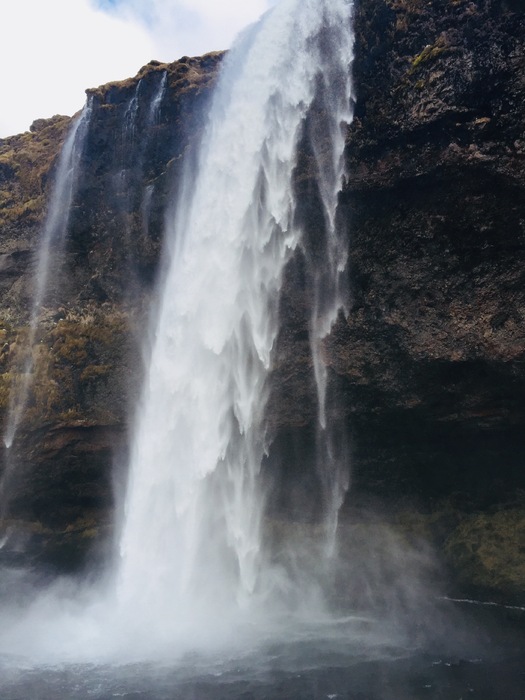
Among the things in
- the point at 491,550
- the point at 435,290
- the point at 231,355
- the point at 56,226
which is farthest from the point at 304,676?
the point at 56,226

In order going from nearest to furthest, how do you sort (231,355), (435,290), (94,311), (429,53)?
(429,53) < (435,290) < (231,355) < (94,311)

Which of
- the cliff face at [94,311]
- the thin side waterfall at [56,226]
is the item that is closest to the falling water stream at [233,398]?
the cliff face at [94,311]

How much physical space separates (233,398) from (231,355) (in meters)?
1.25

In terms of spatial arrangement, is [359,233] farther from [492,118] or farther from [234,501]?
[234,501]

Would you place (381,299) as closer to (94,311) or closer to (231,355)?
(231,355)

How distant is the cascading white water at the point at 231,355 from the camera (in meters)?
17.6

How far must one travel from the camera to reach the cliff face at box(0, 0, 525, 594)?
49.2 ft

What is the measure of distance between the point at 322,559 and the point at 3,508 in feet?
33.7

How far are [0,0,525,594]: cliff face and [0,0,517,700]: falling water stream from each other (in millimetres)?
601

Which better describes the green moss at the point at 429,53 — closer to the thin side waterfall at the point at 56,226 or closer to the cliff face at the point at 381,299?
the cliff face at the point at 381,299

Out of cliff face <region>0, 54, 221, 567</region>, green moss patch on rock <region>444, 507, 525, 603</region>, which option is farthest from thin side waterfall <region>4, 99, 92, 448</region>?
green moss patch on rock <region>444, 507, 525, 603</region>

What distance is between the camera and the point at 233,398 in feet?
59.2

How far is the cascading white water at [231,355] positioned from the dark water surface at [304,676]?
4.21 m

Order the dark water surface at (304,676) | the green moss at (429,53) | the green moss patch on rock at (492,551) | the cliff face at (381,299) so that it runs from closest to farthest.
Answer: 1. the dark water surface at (304,676)
2. the cliff face at (381,299)
3. the green moss at (429,53)
4. the green moss patch on rock at (492,551)
